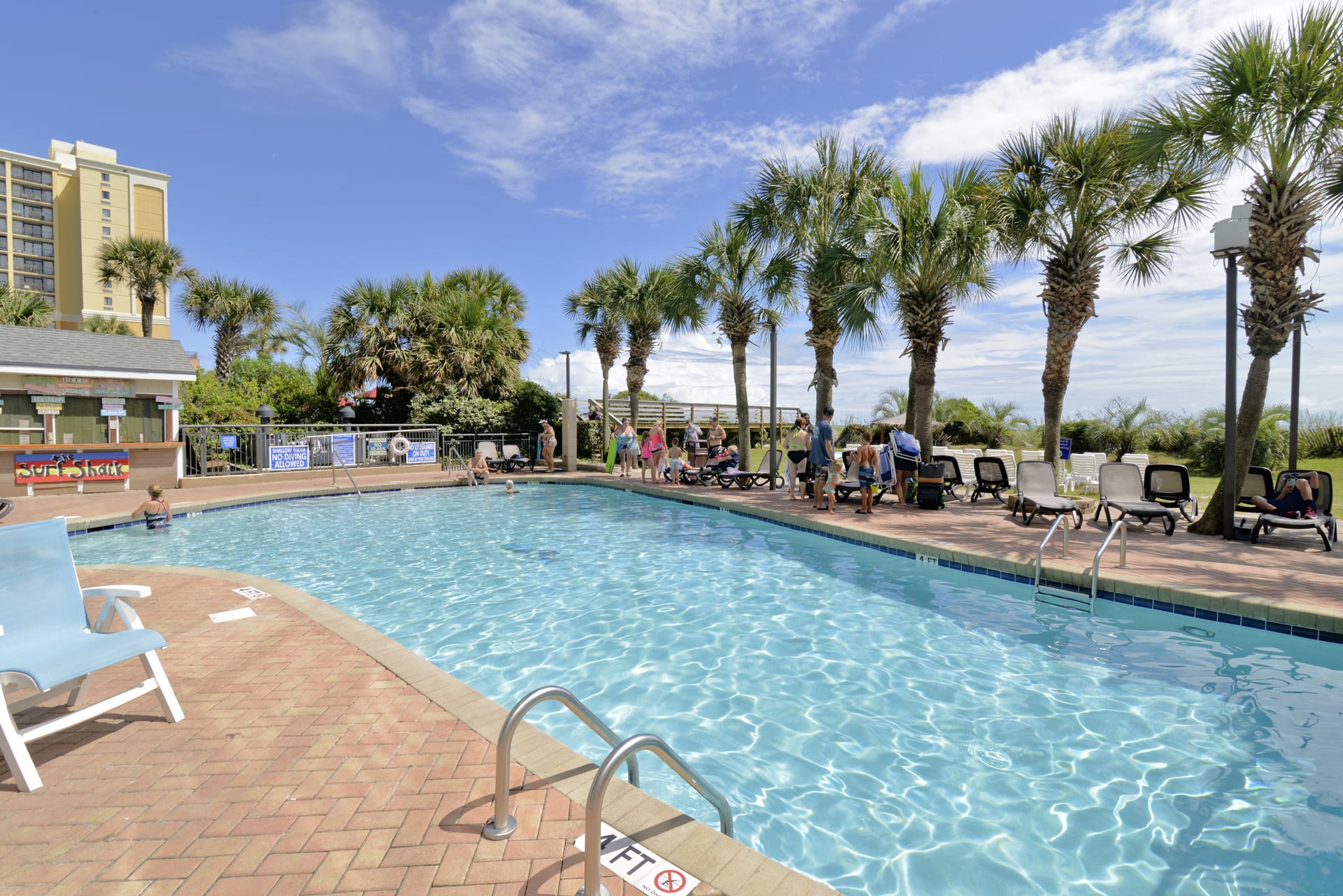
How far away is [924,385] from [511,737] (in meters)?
13.1

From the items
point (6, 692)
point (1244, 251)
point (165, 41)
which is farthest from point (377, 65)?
point (1244, 251)

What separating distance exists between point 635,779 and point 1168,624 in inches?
231

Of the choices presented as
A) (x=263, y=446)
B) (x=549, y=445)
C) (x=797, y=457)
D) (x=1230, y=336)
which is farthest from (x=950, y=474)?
(x=263, y=446)

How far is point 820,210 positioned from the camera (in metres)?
15.1

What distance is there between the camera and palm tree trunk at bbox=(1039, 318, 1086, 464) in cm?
A: 1238

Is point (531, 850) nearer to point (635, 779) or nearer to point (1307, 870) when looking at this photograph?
point (635, 779)

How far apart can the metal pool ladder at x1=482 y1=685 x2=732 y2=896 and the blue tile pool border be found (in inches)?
236

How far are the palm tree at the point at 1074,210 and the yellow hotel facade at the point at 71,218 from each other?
88627 millimetres

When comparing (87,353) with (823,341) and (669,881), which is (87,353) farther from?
(669,881)

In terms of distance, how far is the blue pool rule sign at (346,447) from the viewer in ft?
61.2

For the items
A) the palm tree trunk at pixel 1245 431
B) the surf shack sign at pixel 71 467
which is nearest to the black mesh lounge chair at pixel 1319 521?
the palm tree trunk at pixel 1245 431

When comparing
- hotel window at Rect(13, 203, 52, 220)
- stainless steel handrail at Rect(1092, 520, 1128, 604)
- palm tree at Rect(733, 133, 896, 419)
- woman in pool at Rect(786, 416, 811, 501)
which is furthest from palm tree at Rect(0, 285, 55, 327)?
hotel window at Rect(13, 203, 52, 220)

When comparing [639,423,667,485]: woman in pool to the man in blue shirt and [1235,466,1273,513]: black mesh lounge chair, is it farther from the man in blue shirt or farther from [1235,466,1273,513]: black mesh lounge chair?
[1235,466,1273,513]: black mesh lounge chair

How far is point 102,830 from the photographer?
2.39 metres
